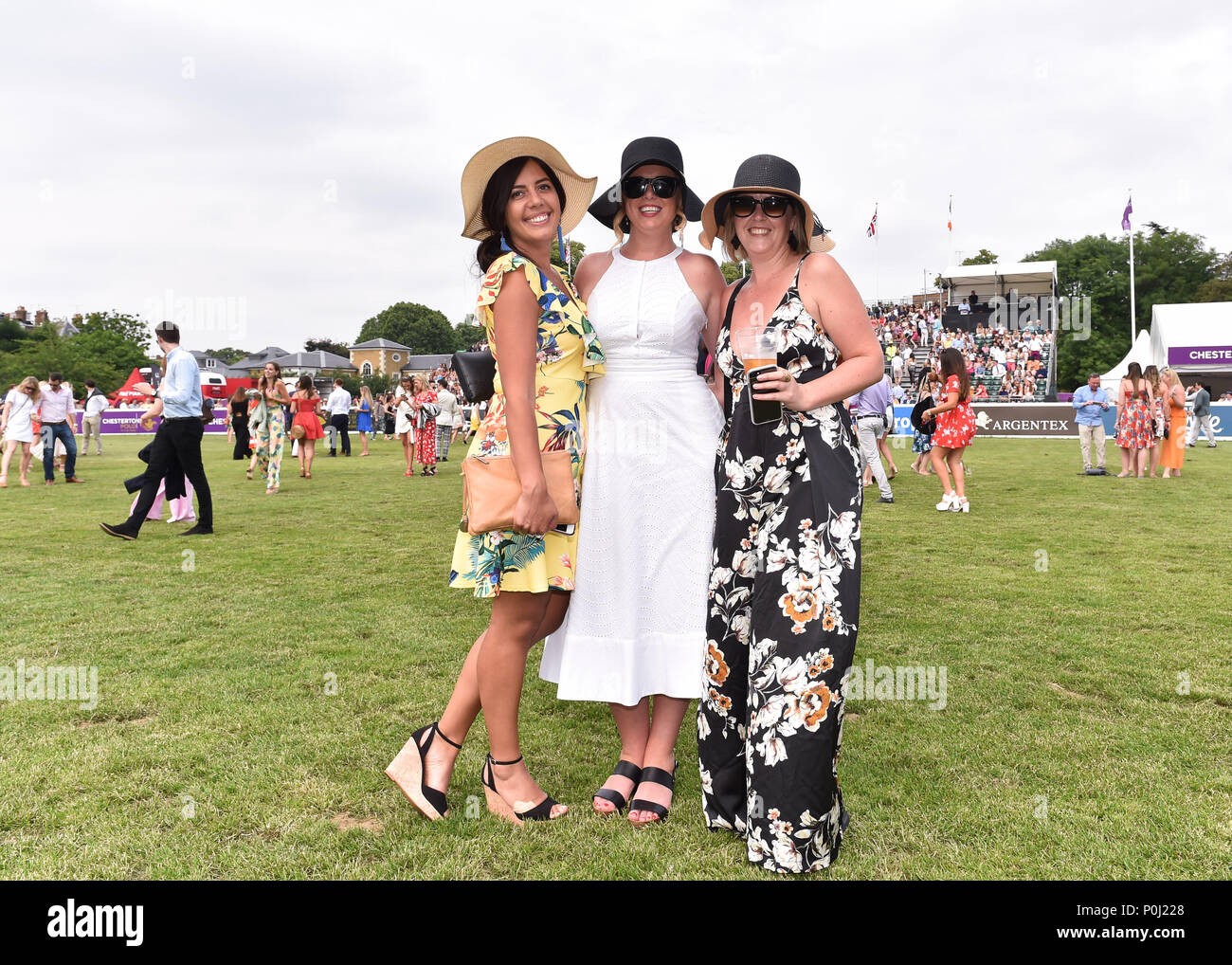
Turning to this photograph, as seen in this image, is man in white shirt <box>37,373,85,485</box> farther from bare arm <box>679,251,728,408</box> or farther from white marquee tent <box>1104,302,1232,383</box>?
white marquee tent <box>1104,302,1232,383</box>

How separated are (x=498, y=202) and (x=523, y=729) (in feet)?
7.09

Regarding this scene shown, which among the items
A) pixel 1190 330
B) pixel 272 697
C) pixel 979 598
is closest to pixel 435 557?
pixel 272 697

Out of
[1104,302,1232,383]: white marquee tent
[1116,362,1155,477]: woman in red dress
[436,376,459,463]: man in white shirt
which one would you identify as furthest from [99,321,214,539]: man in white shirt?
[1104,302,1232,383]: white marquee tent

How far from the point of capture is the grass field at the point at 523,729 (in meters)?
2.55

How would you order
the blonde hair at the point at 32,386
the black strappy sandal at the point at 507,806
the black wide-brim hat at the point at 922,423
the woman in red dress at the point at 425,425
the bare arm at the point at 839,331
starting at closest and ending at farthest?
the bare arm at the point at 839,331, the black strappy sandal at the point at 507,806, the black wide-brim hat at the point at 922,423, the blonde hair at the point at 32,386, the woman in red dress at the point at 425,425

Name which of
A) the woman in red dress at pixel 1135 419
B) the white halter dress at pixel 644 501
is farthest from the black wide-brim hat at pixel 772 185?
the woman in red dress at pixel 1135 419

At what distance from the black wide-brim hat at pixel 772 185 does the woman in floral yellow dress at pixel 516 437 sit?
23.7 inches

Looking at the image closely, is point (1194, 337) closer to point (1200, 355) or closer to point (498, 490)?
point (1200, 355)

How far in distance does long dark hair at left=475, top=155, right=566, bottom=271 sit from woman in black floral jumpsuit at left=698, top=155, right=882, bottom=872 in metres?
0.64

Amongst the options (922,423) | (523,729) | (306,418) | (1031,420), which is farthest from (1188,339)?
(523,729)
